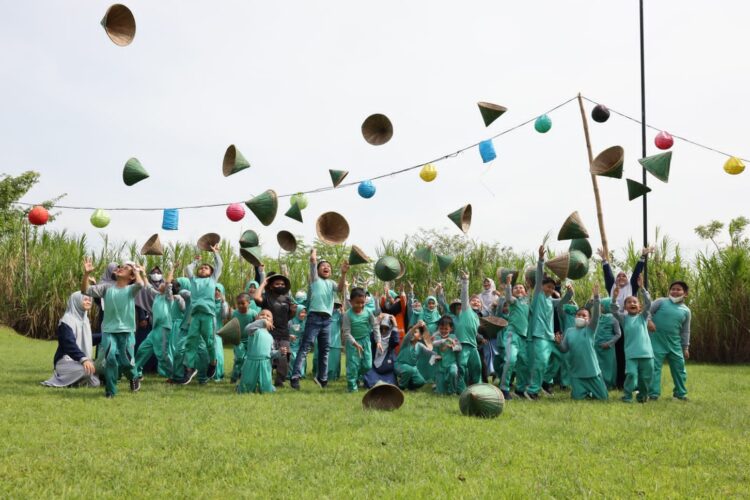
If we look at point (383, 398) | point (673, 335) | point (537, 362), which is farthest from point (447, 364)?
point (673, 335)

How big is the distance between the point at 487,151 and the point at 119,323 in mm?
6445

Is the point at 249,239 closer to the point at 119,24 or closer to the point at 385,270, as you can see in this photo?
the point at 385,270

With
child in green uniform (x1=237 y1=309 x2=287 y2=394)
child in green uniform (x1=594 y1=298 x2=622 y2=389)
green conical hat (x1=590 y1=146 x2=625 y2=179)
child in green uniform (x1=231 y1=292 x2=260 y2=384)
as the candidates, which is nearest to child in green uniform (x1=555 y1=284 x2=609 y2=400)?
child in green uniform (x1=594 y1=298 x2=622 y2=389)

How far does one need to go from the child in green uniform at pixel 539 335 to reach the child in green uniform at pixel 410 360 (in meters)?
1.53

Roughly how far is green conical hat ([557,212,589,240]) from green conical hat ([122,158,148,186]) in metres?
6.12

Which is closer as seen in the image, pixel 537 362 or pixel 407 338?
pixel 537 362

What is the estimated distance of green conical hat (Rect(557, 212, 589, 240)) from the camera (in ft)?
30.6

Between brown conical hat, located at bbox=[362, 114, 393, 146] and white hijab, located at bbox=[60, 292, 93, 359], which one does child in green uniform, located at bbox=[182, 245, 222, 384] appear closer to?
white hijab, located at bbox=[60, 292, 93, 359]

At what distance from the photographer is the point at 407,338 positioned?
971 centimetres

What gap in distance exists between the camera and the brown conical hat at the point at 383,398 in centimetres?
722

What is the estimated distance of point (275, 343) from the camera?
1025cm

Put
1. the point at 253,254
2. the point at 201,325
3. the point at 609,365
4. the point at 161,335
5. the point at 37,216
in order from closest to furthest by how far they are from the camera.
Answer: the point at 201,325 < the point at 609,365 < the point at 161,335 < the point at 253,254 < the point at 37,216

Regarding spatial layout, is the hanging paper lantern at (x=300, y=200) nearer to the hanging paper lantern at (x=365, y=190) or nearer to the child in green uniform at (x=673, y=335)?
the hanging paper lantern at (x=365, y=190)

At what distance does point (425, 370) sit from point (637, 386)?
→ 3098 millimetres
